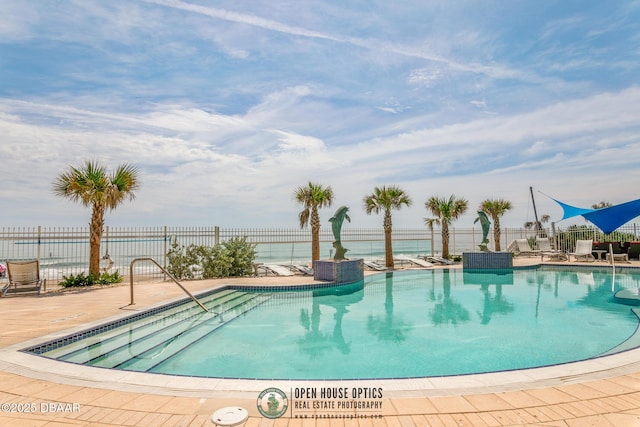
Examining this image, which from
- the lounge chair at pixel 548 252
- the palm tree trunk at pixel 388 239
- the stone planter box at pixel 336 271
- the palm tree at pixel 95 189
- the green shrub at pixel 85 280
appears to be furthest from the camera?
the lounge chair at pixel 548 252

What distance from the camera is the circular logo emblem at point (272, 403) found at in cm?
256

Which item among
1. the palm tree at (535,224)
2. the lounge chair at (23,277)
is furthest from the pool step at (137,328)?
the palm tree at (535,224)

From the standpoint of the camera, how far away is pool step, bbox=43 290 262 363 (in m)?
4.57

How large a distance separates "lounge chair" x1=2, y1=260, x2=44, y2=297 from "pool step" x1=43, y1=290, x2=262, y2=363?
407cm

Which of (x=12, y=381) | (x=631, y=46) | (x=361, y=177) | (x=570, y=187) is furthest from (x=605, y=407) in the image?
(x=570, y=187)

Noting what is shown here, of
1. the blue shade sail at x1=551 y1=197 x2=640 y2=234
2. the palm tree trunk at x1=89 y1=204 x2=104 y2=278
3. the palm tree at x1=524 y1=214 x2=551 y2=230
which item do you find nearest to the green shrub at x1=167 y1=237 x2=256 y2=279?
the palm tree trunk at x1=89 y1=204 x2=104 y2=278

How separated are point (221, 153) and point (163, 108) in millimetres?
3252

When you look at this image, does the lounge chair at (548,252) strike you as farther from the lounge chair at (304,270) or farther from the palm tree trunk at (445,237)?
the lounge chair at (304,270)

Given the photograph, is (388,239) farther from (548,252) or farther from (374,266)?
(548,252)

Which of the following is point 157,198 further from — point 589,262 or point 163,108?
point 589,262

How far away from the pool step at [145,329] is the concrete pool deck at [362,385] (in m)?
0.68

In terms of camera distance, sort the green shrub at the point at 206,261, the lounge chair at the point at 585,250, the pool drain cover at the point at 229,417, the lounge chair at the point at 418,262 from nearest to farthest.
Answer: the pool drain cover at the point at 229,417, the green shrub at the point at 206,261, the lounge chair at the point at 585,250, the lounge chair at the point at 418,262

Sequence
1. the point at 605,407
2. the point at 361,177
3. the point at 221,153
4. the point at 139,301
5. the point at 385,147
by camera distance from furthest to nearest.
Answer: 1. the point at 361,177
2. the point at 385,147
3. the point at 221,153
4. the point at 139,301
5. the point at 605,407

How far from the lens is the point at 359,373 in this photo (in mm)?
4504
